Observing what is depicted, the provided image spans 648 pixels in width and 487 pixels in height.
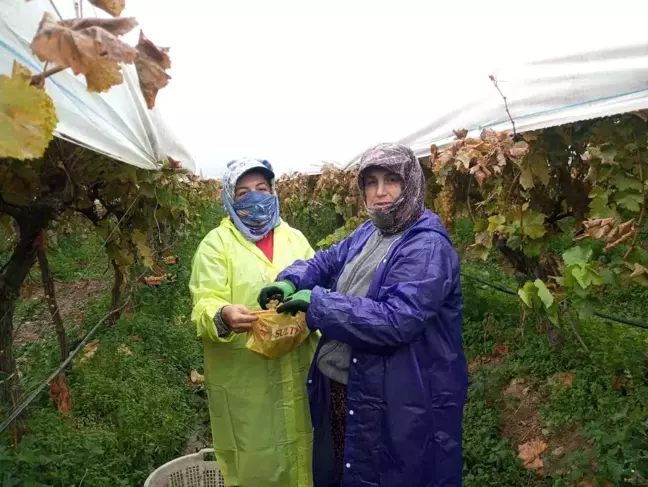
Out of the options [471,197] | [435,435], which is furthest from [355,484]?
[471,197]

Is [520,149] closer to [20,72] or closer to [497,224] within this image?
[497,224]

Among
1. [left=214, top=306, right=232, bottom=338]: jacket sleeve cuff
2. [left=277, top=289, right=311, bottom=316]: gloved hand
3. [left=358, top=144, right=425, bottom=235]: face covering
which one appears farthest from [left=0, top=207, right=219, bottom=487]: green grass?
[left=358, top=144, right=425, bottom=235]: face covering

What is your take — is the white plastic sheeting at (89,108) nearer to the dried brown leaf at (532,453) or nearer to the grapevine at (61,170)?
the grapevine at (61,170)

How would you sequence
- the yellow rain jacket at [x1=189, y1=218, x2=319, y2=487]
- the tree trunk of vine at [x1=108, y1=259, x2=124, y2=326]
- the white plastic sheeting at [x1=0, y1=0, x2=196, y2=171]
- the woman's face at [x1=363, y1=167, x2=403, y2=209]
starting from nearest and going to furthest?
1. the white plastic sheeting at [x1=0, y1=0, x2=196, y2=171]
2. the woman's face at [x1=363, y1=167, x2=403, y2=209]
3. the yellow rain jacket at [x1=189, y1=218, x2=319, y2=487]
4. the tree trunk of vine at [x1=108, y1=259, x2=124, y2=326]

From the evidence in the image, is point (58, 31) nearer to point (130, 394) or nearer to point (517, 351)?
A: point (130, 394)

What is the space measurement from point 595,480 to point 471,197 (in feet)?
5.90

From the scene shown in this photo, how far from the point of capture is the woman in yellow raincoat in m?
2.26

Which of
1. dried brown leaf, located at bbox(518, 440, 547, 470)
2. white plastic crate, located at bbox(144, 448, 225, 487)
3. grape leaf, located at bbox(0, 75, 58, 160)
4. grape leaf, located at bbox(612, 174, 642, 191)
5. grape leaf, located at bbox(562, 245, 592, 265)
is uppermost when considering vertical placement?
grape leaf, located at bbox(0, 75, 58, 160)

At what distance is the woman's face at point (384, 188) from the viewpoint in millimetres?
1866

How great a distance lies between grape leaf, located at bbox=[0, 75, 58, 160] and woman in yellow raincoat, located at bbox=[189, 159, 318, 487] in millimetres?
1545

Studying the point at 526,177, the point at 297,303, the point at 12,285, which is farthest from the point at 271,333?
the point at 12,285

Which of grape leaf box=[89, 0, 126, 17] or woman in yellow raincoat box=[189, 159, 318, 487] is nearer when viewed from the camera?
grape leaf box=[89, 0, 126, 17]

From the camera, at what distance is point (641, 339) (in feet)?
12.0

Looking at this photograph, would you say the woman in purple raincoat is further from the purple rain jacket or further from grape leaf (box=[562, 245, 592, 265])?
grape leaf (box=[562, 245, 592, 265])
